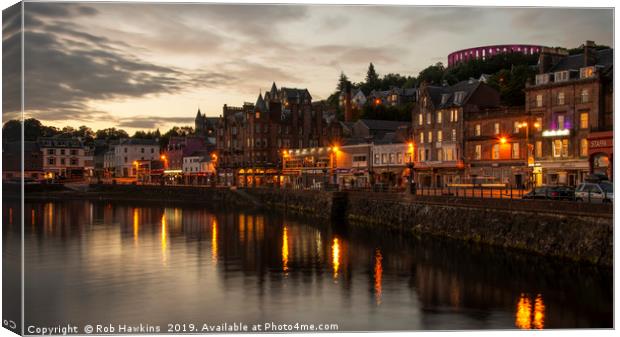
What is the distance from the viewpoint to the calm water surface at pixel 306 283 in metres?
21.1

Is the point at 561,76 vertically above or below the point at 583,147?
above

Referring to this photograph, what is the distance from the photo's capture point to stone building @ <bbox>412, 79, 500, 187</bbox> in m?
65.4

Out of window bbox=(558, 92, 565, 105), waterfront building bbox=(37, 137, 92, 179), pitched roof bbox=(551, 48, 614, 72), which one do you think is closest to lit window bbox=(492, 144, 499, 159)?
window bbox=(558, 92, 565, 105)

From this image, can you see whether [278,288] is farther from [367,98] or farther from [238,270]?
[367,98]

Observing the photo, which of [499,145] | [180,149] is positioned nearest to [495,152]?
[499,145]

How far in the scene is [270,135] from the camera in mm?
101562

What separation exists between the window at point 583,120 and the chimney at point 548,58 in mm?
5970

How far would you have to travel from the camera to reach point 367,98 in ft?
532

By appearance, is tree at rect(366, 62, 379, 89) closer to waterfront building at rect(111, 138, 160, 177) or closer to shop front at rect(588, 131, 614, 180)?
waterfront building at rect(111, 138, 160, 177)

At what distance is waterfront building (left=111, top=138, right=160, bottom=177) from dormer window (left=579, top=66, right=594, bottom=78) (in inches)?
4047

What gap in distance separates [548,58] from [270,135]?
54.1 metres

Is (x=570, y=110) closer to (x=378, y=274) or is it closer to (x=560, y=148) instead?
(x=560, y=148)

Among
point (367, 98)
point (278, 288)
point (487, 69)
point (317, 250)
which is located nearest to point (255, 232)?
point (317, 250)

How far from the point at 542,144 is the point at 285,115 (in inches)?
2179
